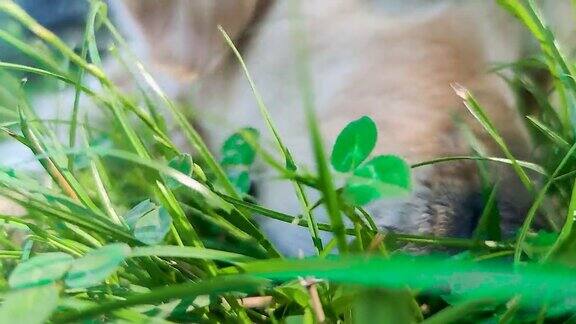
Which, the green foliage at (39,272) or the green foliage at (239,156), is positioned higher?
the green foliage at (239,156)

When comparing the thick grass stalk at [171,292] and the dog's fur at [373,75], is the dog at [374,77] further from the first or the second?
the thick grass stalk at [171,292]

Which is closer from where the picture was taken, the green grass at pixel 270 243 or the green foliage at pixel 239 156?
the green grass at pixel 270 243

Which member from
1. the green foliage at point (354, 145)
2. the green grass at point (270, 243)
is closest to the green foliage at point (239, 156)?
the green grass at point (270, 243)

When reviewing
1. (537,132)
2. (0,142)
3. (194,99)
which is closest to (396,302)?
(537,132)

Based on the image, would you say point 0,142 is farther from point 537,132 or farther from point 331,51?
point 537,132

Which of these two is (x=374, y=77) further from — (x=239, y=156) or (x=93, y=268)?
(x=93, y=268)

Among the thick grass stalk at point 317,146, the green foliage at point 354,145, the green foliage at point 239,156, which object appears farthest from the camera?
the green foliage at point 239,156

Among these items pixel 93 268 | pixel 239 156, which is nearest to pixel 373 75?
pixel 239 156
